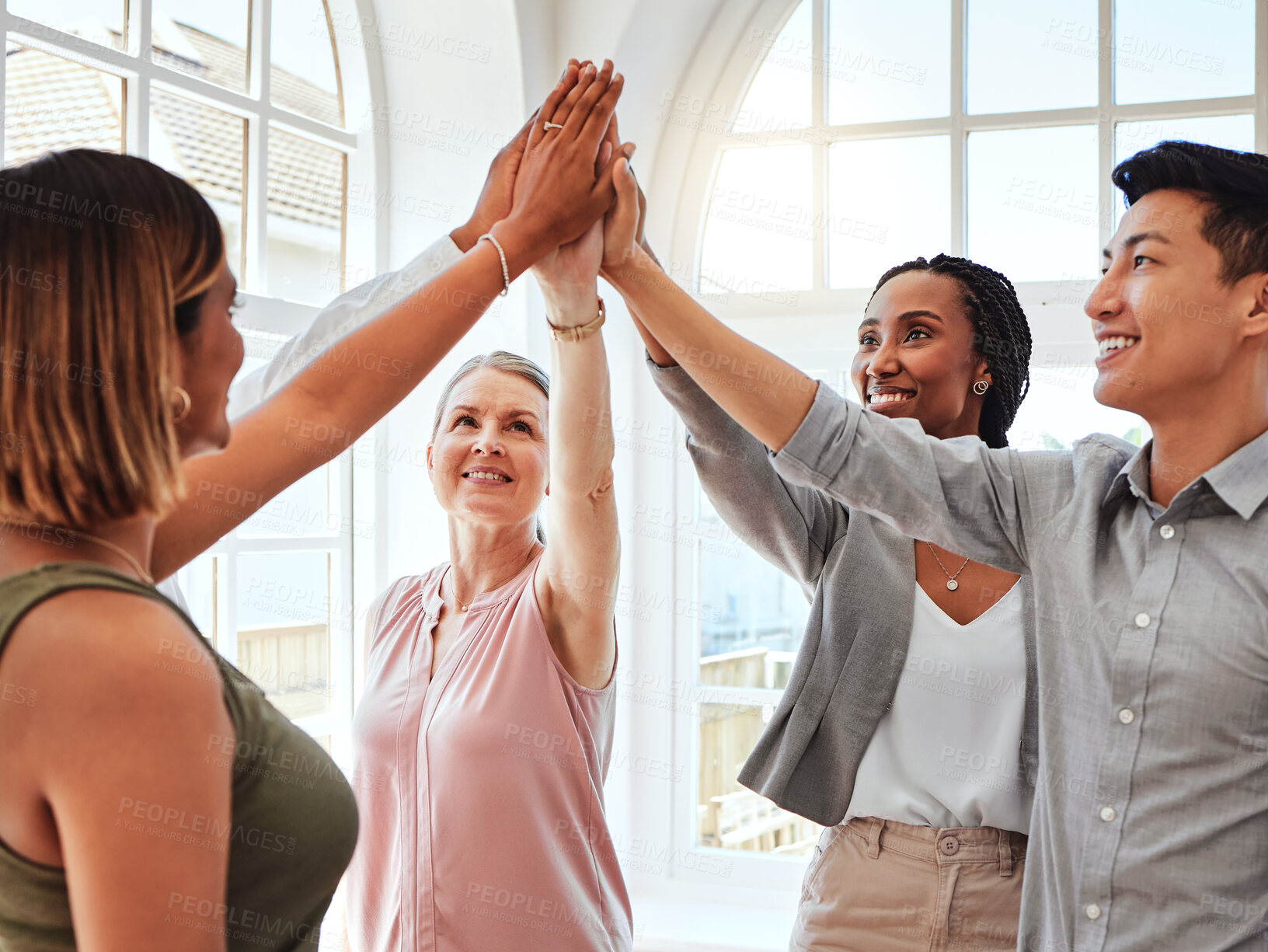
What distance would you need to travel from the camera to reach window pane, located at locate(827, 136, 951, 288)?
2.83 meters

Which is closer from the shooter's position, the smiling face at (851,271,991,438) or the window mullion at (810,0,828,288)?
the smiling face at (851,271,991,438)

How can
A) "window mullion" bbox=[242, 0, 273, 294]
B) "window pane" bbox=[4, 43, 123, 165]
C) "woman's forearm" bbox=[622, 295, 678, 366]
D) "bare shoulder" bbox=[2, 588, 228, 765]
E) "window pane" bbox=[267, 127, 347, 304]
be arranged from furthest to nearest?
"window pane" bbox=[267, 127, 347, 304] → "window mullion" bbox=[242, 0, 273, 294] → "window pane" bbox=[4, 43, 123, 165] → "woman's forearm" bbox=[622, 295, 678, 366] → "bare shoulder" bbox=[2, 588, 228, 765]

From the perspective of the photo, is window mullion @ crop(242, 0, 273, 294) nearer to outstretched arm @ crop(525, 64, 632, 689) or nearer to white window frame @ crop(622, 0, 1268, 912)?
white window frame @ crop(622, 0, 1268, 912)

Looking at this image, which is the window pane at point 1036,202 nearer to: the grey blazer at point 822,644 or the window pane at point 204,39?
the grey blazer at point 822,644

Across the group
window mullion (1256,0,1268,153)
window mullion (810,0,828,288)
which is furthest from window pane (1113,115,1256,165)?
window mullion (810,0,828,288)

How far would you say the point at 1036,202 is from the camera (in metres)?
2.72

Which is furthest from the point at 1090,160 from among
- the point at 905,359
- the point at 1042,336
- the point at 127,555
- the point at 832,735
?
the point at 127,555

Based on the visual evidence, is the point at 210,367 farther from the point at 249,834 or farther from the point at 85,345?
the point at 249,834

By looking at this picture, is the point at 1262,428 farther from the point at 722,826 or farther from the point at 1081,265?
the point at 722,826

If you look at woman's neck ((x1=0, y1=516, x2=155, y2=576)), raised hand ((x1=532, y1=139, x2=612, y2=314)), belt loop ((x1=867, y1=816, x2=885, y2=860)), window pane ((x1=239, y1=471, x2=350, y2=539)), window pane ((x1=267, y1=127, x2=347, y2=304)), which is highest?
window pane ((x1=267, y1=127, x2=347, y2=304))

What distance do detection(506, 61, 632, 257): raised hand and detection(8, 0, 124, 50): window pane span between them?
1147 millimetres

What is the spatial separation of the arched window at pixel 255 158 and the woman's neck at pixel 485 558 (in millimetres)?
931

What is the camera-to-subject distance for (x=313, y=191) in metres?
2.70

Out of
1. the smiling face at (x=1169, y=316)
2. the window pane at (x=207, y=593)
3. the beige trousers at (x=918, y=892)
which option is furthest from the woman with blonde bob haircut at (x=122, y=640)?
the window pane at (x=207, y=593)
